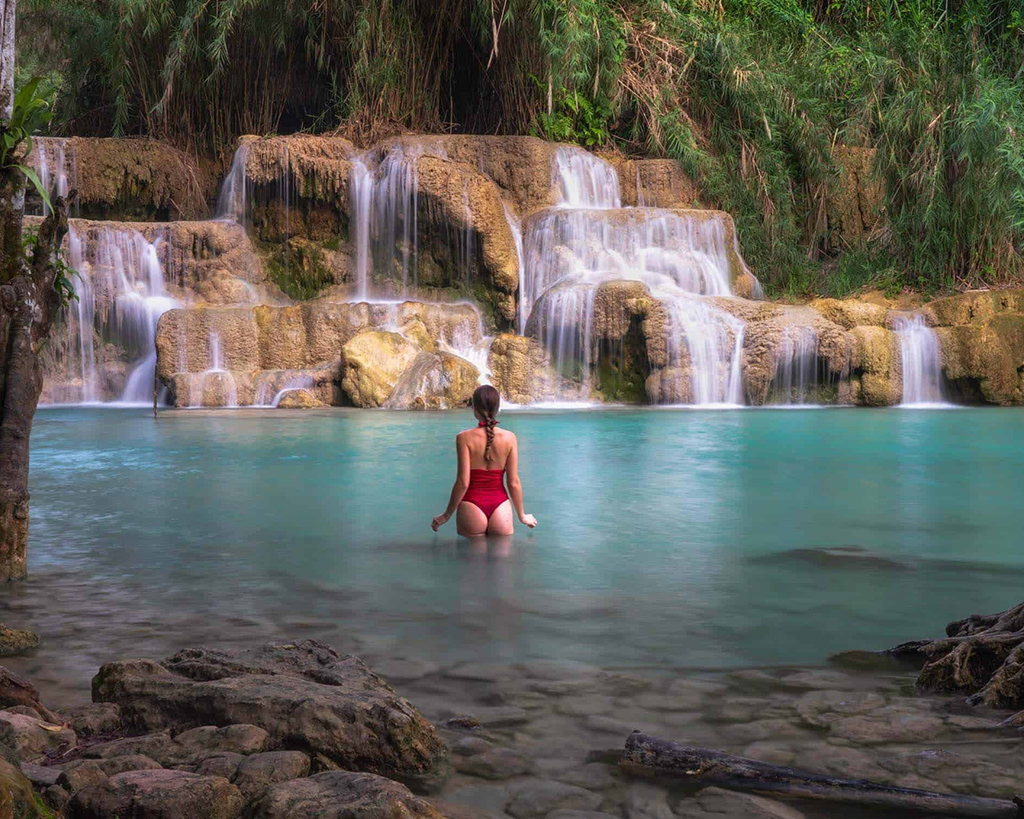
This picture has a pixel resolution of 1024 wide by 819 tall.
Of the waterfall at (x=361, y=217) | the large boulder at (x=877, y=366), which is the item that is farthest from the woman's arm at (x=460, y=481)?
the waterfall at (x=361, y=217)

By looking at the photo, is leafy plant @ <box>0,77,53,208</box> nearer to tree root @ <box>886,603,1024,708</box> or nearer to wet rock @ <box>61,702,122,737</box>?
wet rock @ <box>61,702,122,737</box>

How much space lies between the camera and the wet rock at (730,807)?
8.38 feet

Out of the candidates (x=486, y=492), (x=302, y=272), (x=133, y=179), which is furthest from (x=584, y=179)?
(x=486, y=492)

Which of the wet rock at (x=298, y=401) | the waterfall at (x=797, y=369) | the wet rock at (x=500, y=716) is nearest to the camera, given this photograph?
the wet rock at (x=500, y=716)

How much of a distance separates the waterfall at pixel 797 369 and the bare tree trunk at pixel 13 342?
14118 mm

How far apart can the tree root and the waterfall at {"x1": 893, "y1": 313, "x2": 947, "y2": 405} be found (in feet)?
48.6

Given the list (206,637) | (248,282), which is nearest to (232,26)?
(248,282)

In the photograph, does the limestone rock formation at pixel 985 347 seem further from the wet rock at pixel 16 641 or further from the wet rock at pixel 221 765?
the wet rock at pixel 221 765

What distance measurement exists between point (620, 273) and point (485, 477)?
1413 centimetres

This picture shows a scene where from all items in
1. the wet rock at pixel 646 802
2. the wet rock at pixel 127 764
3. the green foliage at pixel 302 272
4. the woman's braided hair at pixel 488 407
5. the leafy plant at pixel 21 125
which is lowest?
the wet rock at pixel 646 802

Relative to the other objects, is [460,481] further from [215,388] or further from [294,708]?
[215,388]

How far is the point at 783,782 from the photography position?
2.67 metres

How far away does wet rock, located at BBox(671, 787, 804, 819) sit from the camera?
255 cm

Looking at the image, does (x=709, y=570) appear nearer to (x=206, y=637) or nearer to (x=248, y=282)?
(x=206, y=637)
